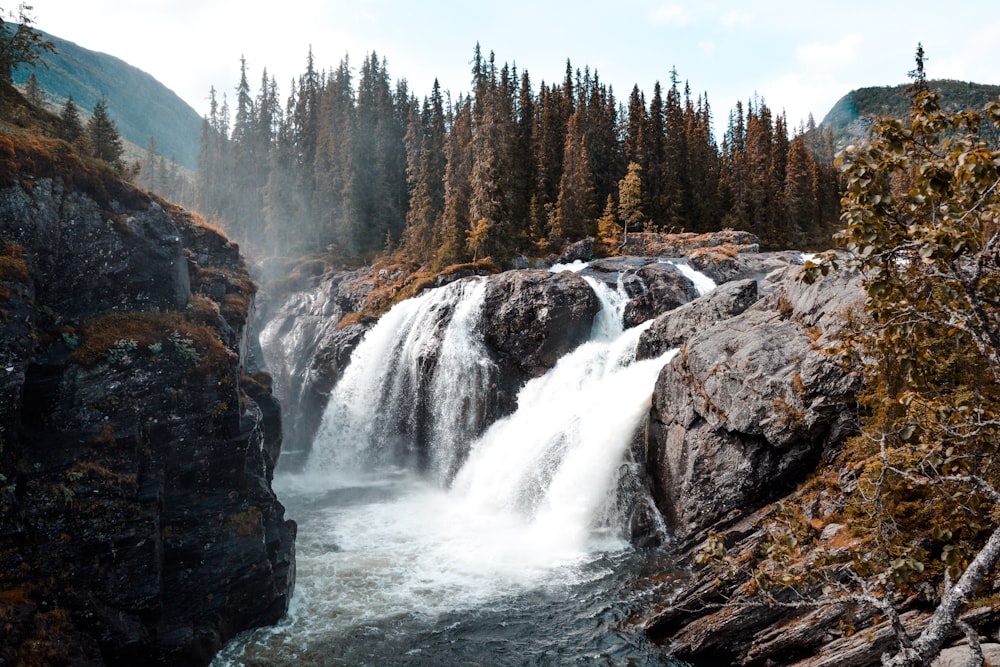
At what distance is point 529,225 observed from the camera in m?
57.2

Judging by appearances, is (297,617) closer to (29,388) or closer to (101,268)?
(29,388)

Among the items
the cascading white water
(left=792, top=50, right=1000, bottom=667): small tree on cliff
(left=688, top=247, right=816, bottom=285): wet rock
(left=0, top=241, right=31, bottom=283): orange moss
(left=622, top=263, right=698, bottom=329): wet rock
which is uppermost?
(left=688, top=247, right=816, bottom=285): wet rock

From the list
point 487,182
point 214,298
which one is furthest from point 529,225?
point 214,298

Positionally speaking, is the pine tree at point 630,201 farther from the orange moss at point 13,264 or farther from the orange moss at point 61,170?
the orange moss at point 13,264

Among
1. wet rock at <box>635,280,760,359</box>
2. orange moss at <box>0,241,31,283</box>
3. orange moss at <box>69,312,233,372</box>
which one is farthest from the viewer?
wet rock at <box>635,280,760,359</box>

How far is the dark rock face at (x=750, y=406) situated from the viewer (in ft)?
54.2

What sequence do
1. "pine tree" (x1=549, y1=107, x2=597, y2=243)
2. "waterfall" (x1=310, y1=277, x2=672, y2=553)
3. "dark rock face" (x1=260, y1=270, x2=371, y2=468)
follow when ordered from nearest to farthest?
"waterfall" (x1=310, y1=277, x2=672, y2=553), "dark rock face" (x1=260, y1=270, x2=371, y2=468), "pine tree" (x1=549, y1=107, x2=597, y2=243)

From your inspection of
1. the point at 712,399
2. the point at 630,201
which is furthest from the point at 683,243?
the point at 712,399

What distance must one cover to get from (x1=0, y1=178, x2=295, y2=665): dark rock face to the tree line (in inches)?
1386

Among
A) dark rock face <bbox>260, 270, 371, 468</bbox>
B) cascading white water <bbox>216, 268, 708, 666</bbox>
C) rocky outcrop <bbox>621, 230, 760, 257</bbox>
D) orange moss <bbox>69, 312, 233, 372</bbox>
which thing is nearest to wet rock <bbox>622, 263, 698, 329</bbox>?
cascading white water <bbox>216, 268, 708, 666</bbox>

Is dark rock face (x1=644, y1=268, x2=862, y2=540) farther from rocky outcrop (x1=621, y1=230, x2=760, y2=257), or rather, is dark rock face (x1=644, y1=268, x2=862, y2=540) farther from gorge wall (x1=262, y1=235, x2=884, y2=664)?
rocky outcrop (x1=621, y1=230, x2=760, y2=257)

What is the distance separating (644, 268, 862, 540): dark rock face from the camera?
54.2 ft

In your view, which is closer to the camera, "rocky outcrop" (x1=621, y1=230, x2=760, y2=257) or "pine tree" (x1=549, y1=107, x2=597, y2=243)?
"rocky outcrop" (x1=621, y1=230, x2=760, y2=257)

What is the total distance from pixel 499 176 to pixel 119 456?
42100mm
